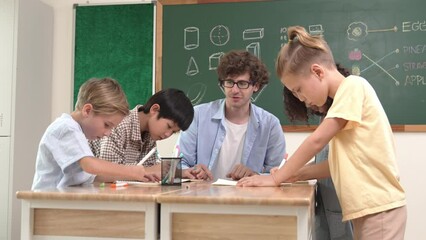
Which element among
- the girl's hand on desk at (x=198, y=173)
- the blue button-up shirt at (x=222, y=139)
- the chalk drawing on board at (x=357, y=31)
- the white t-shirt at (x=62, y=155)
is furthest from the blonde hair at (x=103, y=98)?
the chalk drawing on board at (x=357, y=31)

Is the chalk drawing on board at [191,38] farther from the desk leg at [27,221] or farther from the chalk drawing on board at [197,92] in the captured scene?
the desk leg at [27,221]

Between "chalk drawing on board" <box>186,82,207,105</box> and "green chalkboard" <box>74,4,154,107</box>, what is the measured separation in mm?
346

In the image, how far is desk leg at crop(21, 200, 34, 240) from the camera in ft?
4.61

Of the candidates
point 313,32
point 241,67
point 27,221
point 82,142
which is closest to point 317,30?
point 313,32

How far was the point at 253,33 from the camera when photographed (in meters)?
3.75

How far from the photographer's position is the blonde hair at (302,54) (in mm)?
1637

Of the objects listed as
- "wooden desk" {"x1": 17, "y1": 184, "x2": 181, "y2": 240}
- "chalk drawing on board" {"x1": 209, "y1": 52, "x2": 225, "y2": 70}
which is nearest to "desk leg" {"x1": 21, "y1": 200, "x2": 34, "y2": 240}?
"wooden desk" {"x1": 17, "y1": 184, "x2": 181, "y2": 240}

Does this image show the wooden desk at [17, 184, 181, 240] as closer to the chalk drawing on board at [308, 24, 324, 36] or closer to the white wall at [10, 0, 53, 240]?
the white wall at [10, 0, 53, 240]

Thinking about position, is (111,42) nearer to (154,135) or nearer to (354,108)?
(154,135)

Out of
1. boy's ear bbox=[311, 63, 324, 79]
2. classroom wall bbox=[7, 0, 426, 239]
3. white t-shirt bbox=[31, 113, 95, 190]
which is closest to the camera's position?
boy's ear bbox=[311, 63, 324, 79]

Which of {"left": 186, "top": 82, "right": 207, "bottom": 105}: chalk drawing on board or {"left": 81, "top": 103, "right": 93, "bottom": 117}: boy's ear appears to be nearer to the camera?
{"left": 81, "top": 103, "right": 93, "bottom": 117}: boy's ear

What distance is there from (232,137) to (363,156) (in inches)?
47.3

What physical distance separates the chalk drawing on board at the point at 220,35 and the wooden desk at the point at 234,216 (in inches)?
101

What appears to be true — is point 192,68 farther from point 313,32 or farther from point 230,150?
point 230,150
